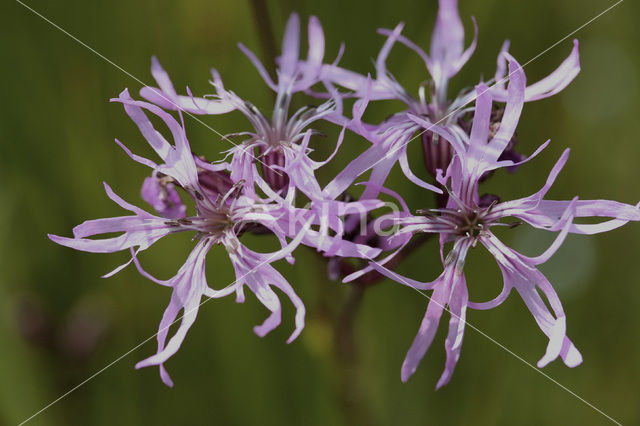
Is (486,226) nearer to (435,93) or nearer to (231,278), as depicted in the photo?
(435,93)

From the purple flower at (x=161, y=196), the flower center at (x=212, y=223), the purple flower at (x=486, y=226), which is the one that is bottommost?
the purple flower at (x=486, y=226)

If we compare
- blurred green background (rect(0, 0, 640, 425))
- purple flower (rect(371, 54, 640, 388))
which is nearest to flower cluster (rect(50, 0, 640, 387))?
purple flower (rect(371, 54, 640, 388))

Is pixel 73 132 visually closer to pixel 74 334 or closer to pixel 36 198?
pixel 36 198

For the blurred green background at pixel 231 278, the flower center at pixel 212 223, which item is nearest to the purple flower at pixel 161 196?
the flower center at pixel 212 223

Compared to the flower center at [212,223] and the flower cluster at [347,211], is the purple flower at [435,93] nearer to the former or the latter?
the flower cluster at [347,211]

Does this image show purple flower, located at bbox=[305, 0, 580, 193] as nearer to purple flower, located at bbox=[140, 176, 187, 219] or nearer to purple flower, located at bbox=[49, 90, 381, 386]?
purple flower, located at bbox=[49, 90, 381, 386]

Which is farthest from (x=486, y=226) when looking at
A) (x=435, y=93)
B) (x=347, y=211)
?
(x=435, y=93)

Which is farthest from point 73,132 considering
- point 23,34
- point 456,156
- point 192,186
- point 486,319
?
point 486,319
